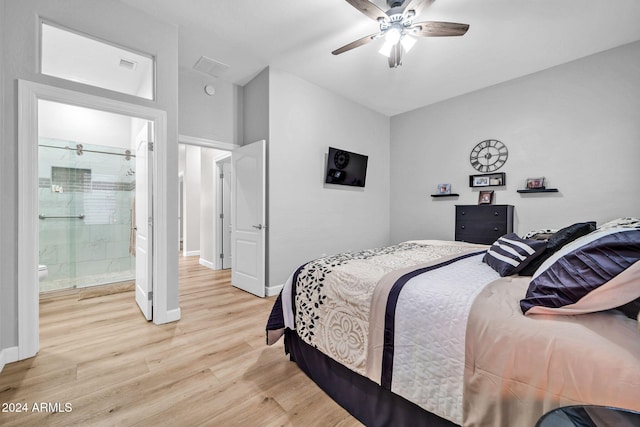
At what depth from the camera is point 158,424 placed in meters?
1.38

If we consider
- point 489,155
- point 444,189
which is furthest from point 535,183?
point 444,189

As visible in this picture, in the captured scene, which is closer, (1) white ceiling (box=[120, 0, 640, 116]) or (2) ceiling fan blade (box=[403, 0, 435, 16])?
(2) ceiling fan blade (box=[403, 0, 435, 16])

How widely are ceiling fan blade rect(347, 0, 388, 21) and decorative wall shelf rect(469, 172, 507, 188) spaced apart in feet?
9.07

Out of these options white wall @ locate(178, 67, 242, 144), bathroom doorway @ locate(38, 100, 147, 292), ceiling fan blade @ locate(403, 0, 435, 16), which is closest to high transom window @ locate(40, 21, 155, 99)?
white wall @ locate(178, 67, 242, 144)

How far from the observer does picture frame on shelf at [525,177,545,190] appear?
3394 millimetres

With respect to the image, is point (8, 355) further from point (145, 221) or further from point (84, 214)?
point (84, 214)

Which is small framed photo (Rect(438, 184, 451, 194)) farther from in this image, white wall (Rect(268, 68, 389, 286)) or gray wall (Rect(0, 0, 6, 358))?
gray wall (Rect(0, 0, 6, 358))

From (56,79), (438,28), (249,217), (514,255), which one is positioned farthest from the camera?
(249,217)

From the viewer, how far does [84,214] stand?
396cm

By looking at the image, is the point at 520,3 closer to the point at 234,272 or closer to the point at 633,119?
the point at 633,119

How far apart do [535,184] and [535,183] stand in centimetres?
1

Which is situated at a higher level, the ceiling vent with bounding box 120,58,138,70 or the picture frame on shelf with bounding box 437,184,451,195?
the ceiling vent with bounding box 120,58,138,70

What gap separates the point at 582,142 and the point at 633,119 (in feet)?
1.40

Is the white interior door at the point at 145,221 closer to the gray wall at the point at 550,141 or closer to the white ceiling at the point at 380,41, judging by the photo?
the white ceiling at the point at 380,41
